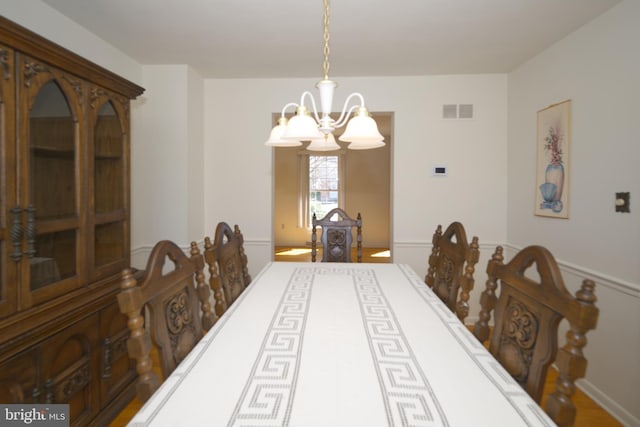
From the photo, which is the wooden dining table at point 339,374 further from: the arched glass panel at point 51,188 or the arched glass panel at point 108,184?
the arched glass panel at point 108,184

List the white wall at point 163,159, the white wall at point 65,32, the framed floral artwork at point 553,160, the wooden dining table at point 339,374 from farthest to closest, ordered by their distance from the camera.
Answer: the white wall at point 163,159 < the framed floral artwork at point 553,160 < the white wall at point 65,32 < the wooden dining table at point 339,374

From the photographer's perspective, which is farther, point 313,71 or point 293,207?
point 293,207

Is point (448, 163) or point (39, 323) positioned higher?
point (448, 163)

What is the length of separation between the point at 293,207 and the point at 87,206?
20.0 feet

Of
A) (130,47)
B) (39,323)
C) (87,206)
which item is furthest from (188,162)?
(39,323)

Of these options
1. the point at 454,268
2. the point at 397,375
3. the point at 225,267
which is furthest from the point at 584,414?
the point at 225,267

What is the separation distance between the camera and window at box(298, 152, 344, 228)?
7.88m

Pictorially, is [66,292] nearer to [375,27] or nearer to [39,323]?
[39,323]

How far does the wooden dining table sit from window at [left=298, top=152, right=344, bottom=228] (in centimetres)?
636

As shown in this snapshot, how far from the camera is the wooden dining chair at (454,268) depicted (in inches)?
64.6

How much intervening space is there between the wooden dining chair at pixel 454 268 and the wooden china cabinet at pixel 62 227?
1.90 metres

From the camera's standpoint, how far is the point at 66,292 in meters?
1.76

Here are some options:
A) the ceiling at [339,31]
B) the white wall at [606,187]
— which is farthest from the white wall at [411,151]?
the white wall at [606,187]

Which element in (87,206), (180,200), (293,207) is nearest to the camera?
(87,206)
